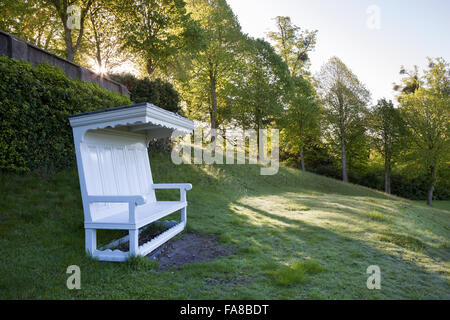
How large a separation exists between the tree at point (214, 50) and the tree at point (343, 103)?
32.3ft

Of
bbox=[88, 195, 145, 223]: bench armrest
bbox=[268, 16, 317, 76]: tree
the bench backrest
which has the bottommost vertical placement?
bbox=[88, 195, 145, 223]: bench armrest

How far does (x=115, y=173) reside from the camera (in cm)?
486

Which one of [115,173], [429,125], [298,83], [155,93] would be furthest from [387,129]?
[115,173]

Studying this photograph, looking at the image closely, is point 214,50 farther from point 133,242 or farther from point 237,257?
point 133,242

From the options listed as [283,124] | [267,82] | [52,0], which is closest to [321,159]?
[283,124]

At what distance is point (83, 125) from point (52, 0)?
11.7m

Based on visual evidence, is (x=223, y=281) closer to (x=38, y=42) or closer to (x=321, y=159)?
(x=38, y=42)

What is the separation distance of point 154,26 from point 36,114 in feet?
34.3

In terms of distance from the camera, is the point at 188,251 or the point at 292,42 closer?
the point at 188,251

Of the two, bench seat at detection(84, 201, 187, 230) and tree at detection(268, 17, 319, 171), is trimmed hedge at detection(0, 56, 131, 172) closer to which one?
bench seat at detection(84, 201, 187, 230)

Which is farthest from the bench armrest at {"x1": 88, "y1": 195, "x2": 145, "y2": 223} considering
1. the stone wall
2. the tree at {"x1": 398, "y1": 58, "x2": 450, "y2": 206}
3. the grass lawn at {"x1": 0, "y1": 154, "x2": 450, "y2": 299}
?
the tree at {"x1": 398, "y1": 58, "x2": 450, "y2": 206}

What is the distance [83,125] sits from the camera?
4.11m

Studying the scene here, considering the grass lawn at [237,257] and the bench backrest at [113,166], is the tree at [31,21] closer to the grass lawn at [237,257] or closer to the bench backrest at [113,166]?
the grass lawn at [237,257]

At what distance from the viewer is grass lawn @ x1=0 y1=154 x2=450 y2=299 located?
10.0 feet
